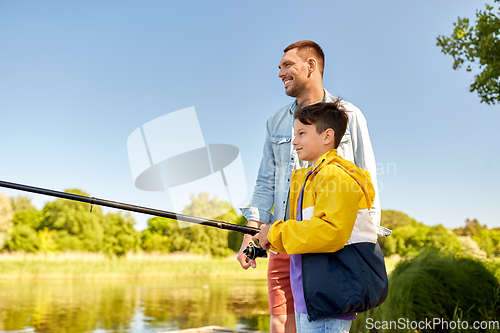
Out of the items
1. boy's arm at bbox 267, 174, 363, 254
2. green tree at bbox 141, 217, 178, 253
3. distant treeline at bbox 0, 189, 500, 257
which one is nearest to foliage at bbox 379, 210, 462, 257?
distant treeline at bbox 0, 189, 500, 257

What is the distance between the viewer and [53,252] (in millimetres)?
16516

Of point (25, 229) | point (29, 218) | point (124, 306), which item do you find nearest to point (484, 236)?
point (124, 306)

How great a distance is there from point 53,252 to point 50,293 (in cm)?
554

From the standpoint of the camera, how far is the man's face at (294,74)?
1.91 meters

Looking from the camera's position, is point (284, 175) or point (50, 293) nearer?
point (284, 175)

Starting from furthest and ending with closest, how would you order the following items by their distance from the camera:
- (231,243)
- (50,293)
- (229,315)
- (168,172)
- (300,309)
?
(231,243)
(50,293)
(229,315)
(168,172)
(300,309)

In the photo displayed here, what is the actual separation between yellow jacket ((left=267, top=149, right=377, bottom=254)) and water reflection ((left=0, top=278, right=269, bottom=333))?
610 centimetres

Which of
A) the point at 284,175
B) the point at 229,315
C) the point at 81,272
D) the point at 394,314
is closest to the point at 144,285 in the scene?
the point at 81,272

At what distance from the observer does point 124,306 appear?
9.61m

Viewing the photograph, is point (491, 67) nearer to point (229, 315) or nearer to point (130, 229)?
point (229, 315)

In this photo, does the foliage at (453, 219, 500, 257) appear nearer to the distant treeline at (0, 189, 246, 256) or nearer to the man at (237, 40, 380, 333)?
the man at (237, 40, 380, 333)

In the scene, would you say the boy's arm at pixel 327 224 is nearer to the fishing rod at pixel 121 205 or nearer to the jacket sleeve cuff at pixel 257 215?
the fishing rod at pixel 121 205

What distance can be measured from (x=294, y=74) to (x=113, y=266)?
16.1 m

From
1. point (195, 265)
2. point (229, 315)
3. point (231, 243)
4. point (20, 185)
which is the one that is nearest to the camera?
point (20, 185)
